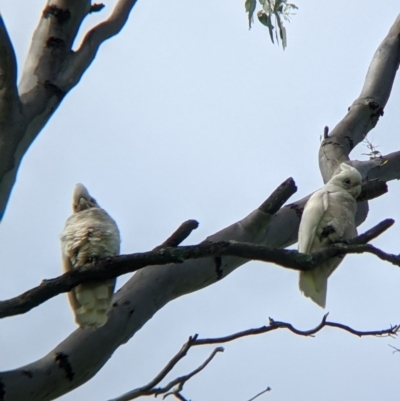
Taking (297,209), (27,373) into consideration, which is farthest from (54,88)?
(297,209)

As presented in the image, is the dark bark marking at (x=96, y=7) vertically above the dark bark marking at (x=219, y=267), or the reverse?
the dark bark marking at (x=96, y=7)

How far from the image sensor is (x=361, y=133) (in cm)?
400

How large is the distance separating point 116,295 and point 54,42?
101 cm

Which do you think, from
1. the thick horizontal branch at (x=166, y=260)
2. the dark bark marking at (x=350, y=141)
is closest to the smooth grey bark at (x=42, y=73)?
the thick horizontal branch at (x=166, y=260)

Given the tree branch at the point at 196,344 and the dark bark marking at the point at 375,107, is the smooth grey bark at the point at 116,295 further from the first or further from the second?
the dark bark marking at the point at 375,107

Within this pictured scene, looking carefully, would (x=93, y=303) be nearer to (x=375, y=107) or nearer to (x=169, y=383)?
(x=169, y=383)

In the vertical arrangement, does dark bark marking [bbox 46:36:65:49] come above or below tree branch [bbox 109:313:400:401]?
above

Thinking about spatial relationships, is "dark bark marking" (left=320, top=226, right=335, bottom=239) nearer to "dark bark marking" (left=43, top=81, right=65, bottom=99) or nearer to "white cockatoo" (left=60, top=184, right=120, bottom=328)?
"white cockatoo" (left=60, top=184, right=120, bottom=328)

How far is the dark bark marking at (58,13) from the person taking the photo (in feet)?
9.64

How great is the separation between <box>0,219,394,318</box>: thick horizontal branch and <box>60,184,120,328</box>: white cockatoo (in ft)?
1.37

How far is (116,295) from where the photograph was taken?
2850 mm

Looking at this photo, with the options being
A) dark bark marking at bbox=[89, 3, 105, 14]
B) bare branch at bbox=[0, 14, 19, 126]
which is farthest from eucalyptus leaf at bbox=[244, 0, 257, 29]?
bare branch at bbox=[0, 14, 19, 126]

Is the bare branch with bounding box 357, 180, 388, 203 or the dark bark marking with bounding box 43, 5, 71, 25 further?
the bare branch with bounding box 357, 180, 388, 203

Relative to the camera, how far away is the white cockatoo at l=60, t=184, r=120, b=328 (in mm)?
2770
